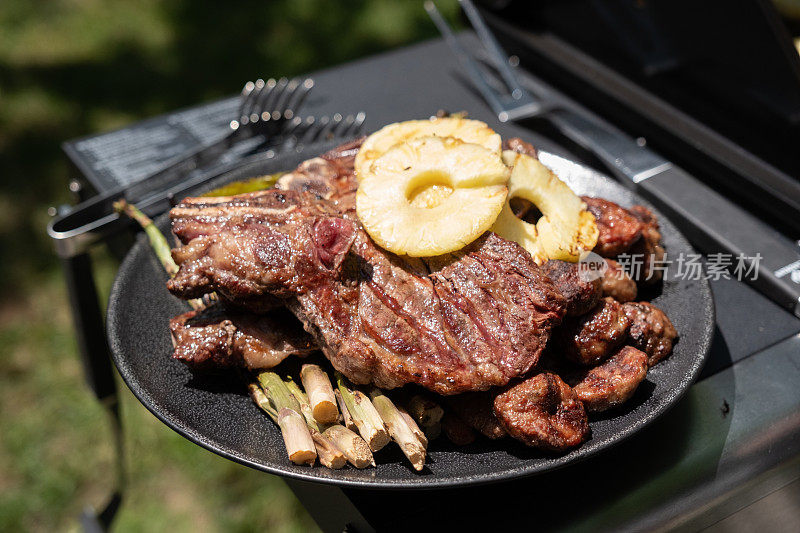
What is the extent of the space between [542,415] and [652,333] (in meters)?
0.55

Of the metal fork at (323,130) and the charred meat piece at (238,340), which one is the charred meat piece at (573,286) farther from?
the metal fork at (323,130)

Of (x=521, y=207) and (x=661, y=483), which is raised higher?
(x=521, y=207)

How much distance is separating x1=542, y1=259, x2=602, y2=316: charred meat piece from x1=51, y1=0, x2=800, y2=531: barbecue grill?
0.47 metres

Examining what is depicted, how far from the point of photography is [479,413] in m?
1.92

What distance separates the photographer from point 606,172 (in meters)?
3.34

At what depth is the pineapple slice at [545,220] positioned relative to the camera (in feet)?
7.20

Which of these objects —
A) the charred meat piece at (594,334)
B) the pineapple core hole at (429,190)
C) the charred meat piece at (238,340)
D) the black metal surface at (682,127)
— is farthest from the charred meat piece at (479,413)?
the black metal surface at (682,127)

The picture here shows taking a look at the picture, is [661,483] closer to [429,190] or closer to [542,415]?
[542,415]

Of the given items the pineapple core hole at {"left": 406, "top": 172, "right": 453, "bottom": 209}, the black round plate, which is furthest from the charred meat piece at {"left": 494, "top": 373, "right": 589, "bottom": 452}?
the pineapple core hole at {"left": 406, "top": 172, "right": 453, "bottom": 209}

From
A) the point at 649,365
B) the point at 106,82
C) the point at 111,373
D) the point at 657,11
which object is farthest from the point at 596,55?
the point at 106,82

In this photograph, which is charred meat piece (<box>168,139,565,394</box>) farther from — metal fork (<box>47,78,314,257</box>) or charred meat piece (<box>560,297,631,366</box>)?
metal fork (<box>47,78,314,257</box>)

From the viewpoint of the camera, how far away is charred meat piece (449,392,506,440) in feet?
6.21

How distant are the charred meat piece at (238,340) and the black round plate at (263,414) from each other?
0.10m

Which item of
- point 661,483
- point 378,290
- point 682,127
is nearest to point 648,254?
point 661,483
